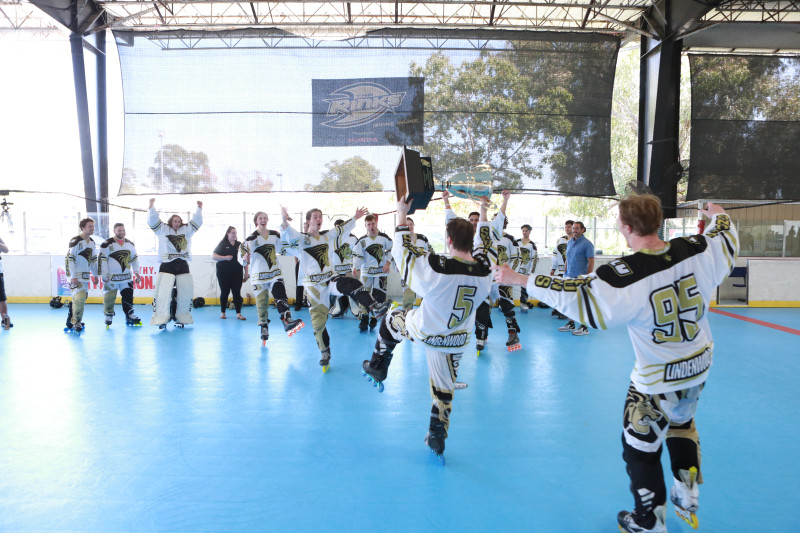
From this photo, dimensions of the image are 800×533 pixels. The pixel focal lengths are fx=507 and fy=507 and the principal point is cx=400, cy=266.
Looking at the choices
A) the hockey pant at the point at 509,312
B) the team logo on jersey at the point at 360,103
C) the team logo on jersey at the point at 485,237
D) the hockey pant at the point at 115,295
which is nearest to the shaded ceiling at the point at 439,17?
the team logo on jersey at the point at 360,103

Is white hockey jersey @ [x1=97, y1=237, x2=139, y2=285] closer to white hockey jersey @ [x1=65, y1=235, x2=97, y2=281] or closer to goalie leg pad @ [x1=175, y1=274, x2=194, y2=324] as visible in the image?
white hockey jersey @ [x1=65, y1=235, x2=97, y2=281]

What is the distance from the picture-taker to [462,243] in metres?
3.76

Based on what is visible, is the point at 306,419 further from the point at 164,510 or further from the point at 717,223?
the point at 717,223

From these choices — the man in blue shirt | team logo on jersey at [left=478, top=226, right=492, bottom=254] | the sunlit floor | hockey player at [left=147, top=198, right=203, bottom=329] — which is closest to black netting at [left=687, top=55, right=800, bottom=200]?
the man in blue shirt

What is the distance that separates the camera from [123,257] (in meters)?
9.78

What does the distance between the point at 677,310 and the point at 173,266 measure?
8.80 metres

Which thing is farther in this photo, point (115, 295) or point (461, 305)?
point (115, 295)

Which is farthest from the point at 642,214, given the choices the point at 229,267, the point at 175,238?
the point at 229,267

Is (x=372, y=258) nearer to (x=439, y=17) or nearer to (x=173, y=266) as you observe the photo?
(x=173, y=266)

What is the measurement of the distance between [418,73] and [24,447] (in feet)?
36.3

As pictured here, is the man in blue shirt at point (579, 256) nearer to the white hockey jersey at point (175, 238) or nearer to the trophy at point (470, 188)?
the trophy at point (470, 188)

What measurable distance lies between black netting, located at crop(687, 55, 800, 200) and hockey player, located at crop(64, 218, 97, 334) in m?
13.7

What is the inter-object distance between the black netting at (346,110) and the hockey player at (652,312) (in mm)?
9945

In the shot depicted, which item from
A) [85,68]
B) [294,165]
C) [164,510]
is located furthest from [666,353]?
[85,68]
